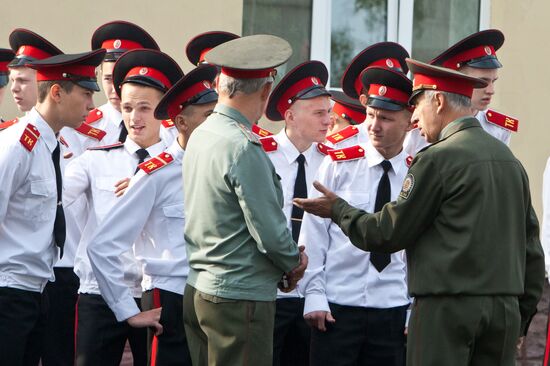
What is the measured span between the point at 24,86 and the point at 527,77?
4.18m

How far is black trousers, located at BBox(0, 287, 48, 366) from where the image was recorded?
220 inches

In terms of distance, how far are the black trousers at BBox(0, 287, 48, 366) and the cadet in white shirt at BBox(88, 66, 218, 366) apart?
376mm

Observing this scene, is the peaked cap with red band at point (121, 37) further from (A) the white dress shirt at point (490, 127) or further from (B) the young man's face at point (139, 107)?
(A) the white dress shirt at point (490, 127)

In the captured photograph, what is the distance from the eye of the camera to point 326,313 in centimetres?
624

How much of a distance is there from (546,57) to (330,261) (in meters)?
3.92

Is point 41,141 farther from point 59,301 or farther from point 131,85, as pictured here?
point 59,301

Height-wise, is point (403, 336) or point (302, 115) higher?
point (302, 115)

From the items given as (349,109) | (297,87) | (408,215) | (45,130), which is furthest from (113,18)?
(408,215)

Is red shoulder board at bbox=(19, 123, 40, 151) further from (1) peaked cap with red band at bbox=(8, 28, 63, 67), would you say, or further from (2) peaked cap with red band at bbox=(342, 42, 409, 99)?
(2) peaked cap with red band at bbox=(342, 42, 409, 99)

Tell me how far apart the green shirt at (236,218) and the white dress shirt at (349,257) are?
4.18 feet

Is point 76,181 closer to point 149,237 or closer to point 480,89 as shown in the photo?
point 149,237

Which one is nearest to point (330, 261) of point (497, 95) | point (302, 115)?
point (302, 115)

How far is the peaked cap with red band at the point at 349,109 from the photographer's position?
324 inches

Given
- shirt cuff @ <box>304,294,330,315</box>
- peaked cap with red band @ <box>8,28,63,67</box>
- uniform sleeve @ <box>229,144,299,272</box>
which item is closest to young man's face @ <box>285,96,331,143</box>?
A: shirt cuff @ <box>304,294,330,315</box>
